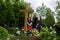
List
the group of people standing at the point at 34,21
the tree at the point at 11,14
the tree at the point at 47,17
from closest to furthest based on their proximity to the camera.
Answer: the group of people standing at the point at 34,21 → the tree at the point at 11,14 → the tree at the point at 47,17

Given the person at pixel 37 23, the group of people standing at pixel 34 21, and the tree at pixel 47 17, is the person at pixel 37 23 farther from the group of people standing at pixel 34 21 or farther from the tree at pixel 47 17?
the tree at pixel 47 17

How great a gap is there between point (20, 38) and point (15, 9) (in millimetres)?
4143

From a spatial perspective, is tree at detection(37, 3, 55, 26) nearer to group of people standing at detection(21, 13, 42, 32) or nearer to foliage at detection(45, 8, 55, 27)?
foliage at detection(45, 8, 55, 27)

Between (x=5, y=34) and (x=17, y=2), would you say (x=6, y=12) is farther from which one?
(x=5, y=34)

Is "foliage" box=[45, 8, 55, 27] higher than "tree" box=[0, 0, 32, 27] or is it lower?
lower

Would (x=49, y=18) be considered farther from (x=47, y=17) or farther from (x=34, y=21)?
(x=34, y=21)

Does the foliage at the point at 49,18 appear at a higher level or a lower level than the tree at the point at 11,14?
lower

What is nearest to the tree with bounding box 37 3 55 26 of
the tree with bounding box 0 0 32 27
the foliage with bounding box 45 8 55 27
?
the foliage with bounding box 45 8 55 27

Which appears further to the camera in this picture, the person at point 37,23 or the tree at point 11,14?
the tree at point 11,14

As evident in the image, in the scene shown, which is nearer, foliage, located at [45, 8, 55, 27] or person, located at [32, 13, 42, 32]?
person, located at [32, 13, 42, 32]

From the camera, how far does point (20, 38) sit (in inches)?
549

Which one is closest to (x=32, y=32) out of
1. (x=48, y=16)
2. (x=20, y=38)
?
(x=20, y=38)

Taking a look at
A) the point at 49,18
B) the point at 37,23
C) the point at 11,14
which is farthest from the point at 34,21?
the point at 49,18

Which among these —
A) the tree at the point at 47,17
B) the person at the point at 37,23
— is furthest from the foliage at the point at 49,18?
the person at the point at 37,23
